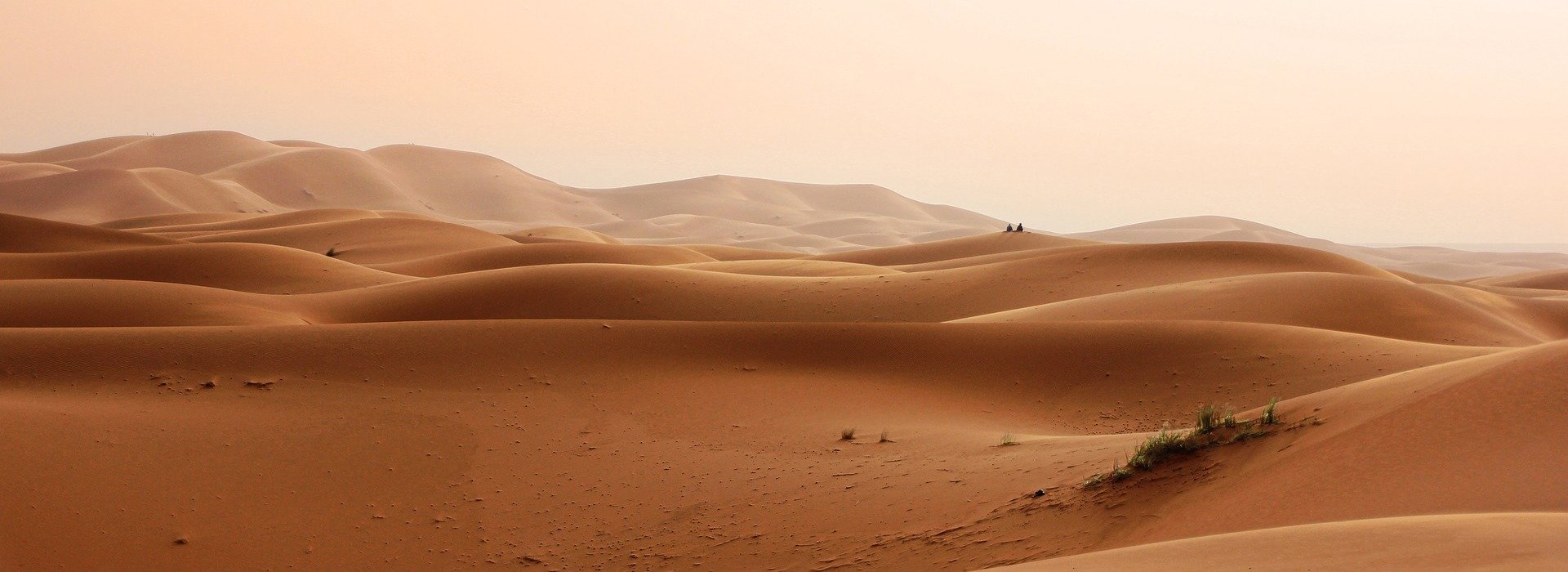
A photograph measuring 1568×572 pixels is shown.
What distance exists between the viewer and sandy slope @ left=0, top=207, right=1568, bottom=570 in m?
6.14

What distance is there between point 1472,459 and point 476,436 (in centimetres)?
823

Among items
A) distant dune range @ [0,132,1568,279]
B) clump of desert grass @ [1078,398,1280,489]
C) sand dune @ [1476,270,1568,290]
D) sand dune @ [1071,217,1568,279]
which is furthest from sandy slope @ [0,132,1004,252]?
clump of desert grass @ [1078,398,1280,489]

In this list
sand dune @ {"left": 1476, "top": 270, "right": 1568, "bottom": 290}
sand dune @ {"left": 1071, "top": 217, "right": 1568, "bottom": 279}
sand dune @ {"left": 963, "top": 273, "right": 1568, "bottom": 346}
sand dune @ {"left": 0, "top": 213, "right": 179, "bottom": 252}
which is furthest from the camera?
sand dune @ {"left": 1071, "top": 217, "right": 1568, "bottom": 279}

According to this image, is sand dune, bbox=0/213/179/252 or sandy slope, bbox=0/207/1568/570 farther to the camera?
sand dune, bbox=0/213/179/252

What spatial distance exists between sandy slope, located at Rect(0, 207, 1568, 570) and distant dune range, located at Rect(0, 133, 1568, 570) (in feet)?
0.12

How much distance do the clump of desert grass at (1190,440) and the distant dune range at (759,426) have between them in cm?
14

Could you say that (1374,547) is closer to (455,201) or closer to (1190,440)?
(1190,440)

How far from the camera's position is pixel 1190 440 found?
23.9ft

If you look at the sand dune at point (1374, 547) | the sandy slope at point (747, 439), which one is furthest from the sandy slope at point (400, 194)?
the sand dune at point (1374, 547)

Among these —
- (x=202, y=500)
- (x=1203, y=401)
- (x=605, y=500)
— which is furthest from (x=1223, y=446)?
(x=202, y=500)

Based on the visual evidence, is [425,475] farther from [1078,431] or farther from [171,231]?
[171,231]

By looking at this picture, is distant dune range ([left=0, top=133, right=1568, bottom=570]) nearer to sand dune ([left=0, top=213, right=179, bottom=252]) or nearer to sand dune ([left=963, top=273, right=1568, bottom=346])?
sand dune ([left=963, top=273, right=1568, bottom=346])

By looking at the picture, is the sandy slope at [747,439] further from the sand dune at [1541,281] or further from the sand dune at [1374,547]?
the sand dune at [1541,281]

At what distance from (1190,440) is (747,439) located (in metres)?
Answer: 4.61
